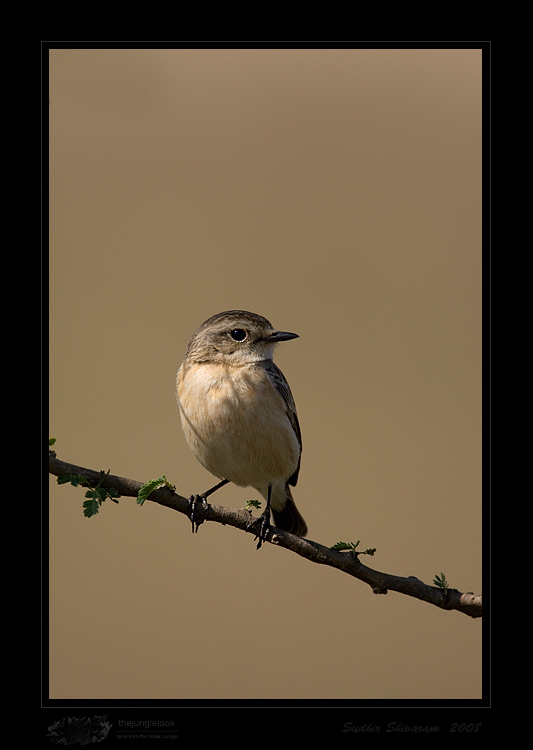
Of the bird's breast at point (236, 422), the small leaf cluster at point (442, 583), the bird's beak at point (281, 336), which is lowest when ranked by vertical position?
the small leaf cluster at point (442, 583)

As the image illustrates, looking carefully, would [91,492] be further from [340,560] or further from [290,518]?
[290,518]

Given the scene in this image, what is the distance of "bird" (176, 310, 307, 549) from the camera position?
4.91 m

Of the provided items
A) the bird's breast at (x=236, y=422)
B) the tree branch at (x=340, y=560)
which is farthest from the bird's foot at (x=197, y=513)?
the bird's breast at (x=236, y=422)

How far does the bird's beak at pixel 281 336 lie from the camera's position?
5.24 metres

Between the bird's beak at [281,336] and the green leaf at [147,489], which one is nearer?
the green leaf at [147,489]

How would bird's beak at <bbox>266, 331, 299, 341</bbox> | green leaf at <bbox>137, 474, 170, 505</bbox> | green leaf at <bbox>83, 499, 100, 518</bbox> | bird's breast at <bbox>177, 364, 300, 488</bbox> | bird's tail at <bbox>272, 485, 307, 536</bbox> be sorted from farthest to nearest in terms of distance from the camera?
bird's tail at <bbox>272, 485, 307, 536</bbox>
bird's beak at <bbox>266, 331, 299, 341</bbox>
bird's breast at <bbox>177, 364, 300, 488</bbox>
green leaf at <bbox>137, 474, 170, 505</bbox>
green leaf at <bbox>83, 499, 100, 518</bbox>

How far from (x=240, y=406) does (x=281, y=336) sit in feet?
2.24

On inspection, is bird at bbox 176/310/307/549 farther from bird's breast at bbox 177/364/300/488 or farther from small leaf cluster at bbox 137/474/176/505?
small leaf cluster at bbox 137/474/176/505

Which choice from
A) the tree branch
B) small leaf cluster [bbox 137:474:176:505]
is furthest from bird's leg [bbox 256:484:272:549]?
small leaf cluster [bbox 137:474:176:505]

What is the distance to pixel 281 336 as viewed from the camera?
5.27 m

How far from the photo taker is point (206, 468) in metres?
5.20

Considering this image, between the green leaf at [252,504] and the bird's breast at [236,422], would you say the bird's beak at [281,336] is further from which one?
the green leaf at [252,504]
